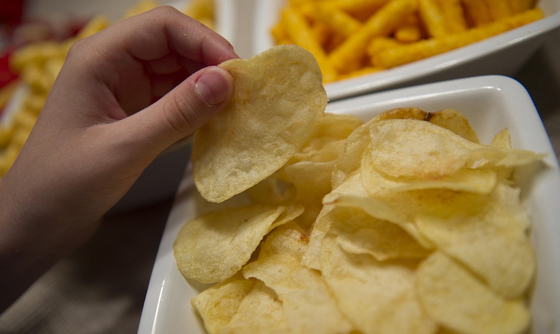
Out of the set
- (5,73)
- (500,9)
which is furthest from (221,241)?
(5,73)

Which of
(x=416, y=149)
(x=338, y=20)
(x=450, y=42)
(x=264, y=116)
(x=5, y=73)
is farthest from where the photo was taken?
(x=5, y=73)

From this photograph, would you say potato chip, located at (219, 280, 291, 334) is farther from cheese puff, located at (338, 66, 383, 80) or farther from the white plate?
cheese puff, located at (338, 66, 383, 80)

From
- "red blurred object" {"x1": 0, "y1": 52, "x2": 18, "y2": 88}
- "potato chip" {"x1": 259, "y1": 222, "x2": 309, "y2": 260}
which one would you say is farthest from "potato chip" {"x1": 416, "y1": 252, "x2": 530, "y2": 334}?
"red blurred object" {"x1": 0, "y1": 52, "x2": 18, "y2": 88}

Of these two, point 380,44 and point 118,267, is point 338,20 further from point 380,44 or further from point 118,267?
point 118,267

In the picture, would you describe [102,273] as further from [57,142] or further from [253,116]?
[253,116]

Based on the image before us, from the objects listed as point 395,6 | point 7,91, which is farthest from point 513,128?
point 7,91

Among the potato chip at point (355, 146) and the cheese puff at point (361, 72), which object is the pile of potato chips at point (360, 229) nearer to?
the potato chip at point (355, 146)
